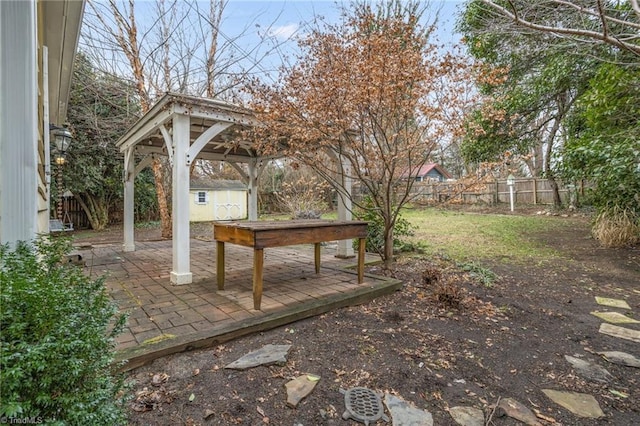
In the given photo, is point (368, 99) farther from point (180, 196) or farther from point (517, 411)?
point (517, 411)

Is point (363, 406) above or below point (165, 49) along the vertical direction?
below

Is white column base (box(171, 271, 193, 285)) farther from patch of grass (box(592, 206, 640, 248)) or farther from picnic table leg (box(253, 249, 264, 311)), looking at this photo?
patch of grass (box(592, 206, 640, 248))

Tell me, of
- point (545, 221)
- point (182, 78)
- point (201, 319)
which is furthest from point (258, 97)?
point (545, 221)

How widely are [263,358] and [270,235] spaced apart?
3.52 feet

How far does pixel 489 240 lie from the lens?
742 cm

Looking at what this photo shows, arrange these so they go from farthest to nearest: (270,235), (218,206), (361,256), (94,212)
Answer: (218,206) → (94,212) → (361,256) → (270,235)

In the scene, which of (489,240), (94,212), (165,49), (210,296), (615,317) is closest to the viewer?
(615,317)

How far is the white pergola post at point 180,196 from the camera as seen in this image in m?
3.80

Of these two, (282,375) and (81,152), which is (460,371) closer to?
(282,375)

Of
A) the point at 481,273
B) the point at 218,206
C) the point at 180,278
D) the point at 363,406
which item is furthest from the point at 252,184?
the point at 218,206

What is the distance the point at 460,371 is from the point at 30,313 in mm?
2377

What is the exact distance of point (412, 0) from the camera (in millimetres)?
7727

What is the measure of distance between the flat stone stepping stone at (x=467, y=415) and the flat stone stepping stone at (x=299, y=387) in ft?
2.70

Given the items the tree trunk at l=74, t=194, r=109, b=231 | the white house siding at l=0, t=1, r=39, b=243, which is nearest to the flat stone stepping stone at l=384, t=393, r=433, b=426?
the white house siding at l=0, t=1, r=39, b=243
